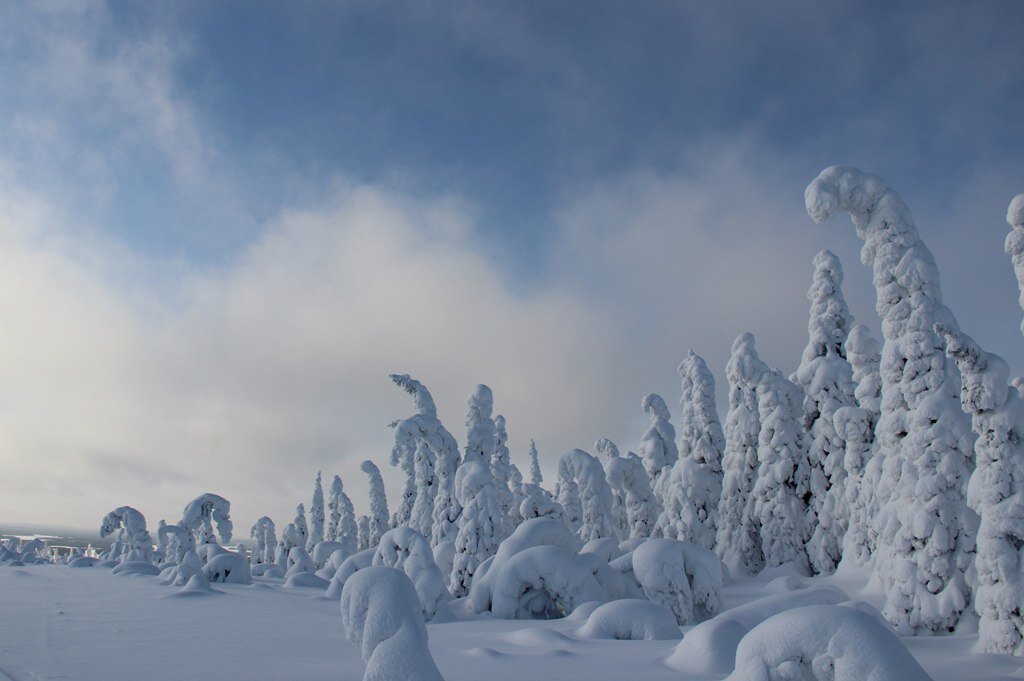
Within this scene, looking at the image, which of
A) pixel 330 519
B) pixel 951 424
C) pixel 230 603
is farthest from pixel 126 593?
pixel 330 519

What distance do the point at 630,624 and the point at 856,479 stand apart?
1675 cm

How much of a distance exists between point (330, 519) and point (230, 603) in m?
51.8

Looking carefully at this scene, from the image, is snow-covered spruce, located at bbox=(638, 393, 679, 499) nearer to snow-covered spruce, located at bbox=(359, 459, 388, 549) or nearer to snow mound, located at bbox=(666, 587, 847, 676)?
snow mound, located at bbox=(666, 587, 847, 676)

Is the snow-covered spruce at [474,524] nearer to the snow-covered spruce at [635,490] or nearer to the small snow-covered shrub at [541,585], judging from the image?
the small snow-covered shrub at [541,585]

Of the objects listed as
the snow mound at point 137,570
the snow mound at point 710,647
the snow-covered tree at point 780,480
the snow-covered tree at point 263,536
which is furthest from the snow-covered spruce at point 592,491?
the snow-covered tree at point 263,536

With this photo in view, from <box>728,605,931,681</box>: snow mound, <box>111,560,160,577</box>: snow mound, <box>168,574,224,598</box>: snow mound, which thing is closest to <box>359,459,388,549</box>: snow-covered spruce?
<box>111,560,160,577</box>: snow mound

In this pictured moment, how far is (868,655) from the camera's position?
5891 millimetres

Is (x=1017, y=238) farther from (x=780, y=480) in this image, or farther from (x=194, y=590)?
(x=194, y=590)

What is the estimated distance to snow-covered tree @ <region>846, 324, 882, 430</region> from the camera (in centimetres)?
2620

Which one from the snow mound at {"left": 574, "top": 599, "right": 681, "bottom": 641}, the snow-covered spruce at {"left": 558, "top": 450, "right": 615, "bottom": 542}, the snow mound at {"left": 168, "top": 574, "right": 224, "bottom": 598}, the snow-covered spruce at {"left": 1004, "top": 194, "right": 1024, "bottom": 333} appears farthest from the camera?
the snow-covered spruce at {"left": 558, "top": 450, "right": 615, "bottom": 542}

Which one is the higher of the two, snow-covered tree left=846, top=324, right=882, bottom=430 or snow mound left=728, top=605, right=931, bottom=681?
snow-covered tree left=846, top=324, right=882, bottom=430

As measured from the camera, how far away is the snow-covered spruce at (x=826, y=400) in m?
27.4

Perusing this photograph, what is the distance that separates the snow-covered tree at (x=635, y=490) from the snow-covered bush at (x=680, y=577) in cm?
1714

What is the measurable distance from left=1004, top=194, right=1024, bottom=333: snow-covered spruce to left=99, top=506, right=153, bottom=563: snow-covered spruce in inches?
1962
